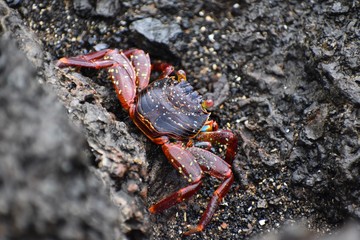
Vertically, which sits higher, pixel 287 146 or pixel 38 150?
pixel 38 150

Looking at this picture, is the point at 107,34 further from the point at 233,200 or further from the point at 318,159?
the point at 318,159

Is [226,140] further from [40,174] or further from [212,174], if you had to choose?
[40,174]

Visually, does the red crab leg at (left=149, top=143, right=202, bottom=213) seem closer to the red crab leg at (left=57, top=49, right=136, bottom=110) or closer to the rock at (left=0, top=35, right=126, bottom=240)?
the red crab leg at (left=57, top=49, right=136, bottom=110)

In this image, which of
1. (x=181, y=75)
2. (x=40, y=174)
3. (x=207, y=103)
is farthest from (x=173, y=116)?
(x=40, y=174)

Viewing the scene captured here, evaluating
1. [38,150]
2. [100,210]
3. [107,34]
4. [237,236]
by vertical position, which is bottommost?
[237,236]

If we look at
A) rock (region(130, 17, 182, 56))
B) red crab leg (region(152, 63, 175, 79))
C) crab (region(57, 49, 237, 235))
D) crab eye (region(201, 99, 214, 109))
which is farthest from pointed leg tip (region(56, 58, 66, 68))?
crab eye (region(201, 99, 214, 109))

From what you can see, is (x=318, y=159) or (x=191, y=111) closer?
(x=318, y=159)

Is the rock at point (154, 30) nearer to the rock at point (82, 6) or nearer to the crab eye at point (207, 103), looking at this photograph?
the rock at point (82, 6)

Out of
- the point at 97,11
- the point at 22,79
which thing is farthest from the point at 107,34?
the point at 22,79
